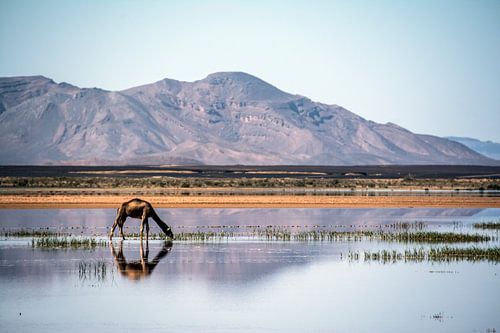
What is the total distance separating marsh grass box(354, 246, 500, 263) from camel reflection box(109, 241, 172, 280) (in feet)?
18.8

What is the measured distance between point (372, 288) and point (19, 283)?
8338 millimetres

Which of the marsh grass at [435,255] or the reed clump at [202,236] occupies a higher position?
the reed clump at [202,236]

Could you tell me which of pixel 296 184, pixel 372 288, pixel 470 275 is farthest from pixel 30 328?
pixel 296 184

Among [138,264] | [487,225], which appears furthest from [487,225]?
[138,264]

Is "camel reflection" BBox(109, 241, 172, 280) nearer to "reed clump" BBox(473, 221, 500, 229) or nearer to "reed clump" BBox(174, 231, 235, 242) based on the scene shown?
"reed clump" BBox(174, 231, 235, 242)

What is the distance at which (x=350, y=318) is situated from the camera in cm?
1752

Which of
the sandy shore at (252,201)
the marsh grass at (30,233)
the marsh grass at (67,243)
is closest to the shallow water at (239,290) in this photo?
the marsh grass at (67,243)

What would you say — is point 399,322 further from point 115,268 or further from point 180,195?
point 180,195

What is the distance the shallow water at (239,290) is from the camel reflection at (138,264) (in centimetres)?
5

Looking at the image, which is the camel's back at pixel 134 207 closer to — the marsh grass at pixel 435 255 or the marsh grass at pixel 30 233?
the marsh grass at pixel 30 233

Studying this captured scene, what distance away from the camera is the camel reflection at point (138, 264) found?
883 inches

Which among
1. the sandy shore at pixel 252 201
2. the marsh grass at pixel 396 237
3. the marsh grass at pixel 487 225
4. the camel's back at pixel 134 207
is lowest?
the marsh grass at pixel 396 237

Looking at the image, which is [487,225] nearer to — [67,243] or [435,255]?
[435,255]

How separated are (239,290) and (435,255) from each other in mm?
8321
